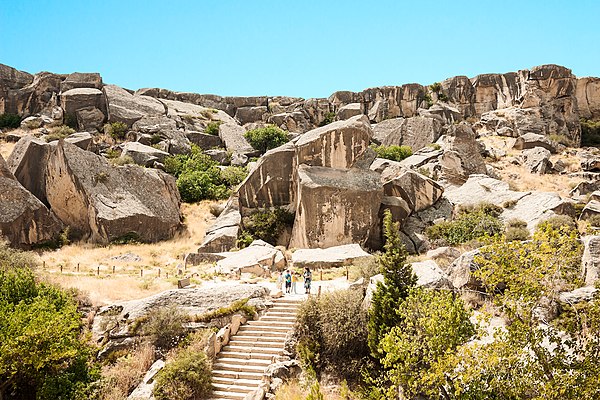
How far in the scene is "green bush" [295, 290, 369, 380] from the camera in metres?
12.9

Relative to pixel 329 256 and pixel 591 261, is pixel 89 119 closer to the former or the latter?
pixel 329 256

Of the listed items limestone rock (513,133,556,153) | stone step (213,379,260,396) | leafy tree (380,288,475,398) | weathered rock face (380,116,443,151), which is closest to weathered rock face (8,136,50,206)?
stone step (213,379,260,396)

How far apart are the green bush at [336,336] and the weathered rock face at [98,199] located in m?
17.7

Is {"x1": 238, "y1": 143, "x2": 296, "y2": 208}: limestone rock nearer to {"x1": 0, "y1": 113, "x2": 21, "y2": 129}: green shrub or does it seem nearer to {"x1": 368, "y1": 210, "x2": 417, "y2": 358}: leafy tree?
{"x1": 368, "y1": 210, "x2": 417, "y2": 358}: leafy tree

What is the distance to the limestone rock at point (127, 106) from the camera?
45.6 meters

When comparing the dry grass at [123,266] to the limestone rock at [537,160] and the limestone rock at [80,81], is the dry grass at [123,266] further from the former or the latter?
the limestone rock at [537,160]

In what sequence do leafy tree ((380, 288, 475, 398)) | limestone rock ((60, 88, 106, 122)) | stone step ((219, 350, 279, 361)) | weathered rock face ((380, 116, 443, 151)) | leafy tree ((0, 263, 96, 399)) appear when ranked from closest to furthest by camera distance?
leafy tree ((380, 288, 475, 398))
leafy tree ((0, 263, 96, 399))
stone step ((219, 350, 279, 361))
weathered rock face ((380, 116, 443, 151))
limestone rock ((60, 88, 106, 122))

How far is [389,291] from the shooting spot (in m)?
12.2

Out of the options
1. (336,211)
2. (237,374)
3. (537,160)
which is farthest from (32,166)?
(537,160)

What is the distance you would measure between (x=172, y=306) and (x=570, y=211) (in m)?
22.9

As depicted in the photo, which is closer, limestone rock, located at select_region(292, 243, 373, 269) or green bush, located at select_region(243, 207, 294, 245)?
limestone rock, located at select_region(292, 243, 373, 269)

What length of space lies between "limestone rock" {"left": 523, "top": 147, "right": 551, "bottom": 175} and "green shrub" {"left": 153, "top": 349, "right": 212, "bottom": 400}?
121 ft

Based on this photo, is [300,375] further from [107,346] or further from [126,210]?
[126,210]

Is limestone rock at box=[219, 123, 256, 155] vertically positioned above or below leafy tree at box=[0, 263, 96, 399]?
above
